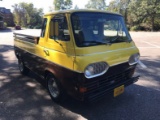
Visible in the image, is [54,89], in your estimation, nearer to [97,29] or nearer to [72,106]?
[72,106]

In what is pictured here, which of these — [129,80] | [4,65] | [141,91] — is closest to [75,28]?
[129,80]

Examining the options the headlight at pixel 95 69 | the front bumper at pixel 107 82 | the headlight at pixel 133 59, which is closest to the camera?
the headlight at pixel 95 69

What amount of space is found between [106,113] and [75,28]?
1.85m

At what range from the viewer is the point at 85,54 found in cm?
327

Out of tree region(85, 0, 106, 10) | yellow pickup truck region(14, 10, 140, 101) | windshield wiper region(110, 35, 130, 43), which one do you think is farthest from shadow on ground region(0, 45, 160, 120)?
tree region(85, 0, 106, 10)

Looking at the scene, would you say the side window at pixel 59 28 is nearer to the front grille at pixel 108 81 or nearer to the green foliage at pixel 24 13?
the front grille at pixel 108 81

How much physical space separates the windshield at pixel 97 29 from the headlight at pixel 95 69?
16.5 inches

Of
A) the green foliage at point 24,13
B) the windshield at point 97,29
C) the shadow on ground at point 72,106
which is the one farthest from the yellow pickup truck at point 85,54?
the green foliage at point 24,13

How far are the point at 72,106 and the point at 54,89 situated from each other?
2.02 feet

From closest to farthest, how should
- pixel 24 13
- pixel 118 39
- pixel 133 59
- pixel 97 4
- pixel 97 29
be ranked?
pixel 97 29 → pixel 118 39 → pixel 133 59 → pixel 24 13 → pixel 97 4

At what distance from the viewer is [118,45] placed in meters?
3.89

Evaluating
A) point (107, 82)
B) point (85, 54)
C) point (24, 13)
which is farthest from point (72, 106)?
point (24, 13)

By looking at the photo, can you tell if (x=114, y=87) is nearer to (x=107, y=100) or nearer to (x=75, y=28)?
(x=107, y=100)

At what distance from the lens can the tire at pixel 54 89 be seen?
397 cm
